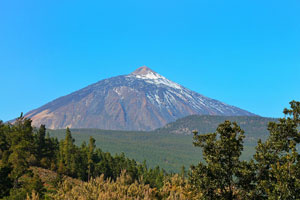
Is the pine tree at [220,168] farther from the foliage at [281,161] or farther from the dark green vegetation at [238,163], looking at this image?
the foliage at [281,161]

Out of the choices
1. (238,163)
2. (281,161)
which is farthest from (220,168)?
(281,161)

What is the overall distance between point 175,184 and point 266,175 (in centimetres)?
1626

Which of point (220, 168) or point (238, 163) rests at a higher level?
point (238, 163)

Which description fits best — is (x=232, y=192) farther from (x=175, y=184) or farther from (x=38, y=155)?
(x=38, y=155)

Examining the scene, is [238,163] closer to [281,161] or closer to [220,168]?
[220,168]

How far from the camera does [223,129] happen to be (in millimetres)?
24203

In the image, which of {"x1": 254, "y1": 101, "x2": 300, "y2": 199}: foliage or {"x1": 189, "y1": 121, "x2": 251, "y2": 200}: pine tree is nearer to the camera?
{"x1": 254, "y1": 101, "x2": 300, "y2": 199}: foliage

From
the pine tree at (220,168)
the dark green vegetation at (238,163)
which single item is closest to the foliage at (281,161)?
the dark green vegetation at (238,163)

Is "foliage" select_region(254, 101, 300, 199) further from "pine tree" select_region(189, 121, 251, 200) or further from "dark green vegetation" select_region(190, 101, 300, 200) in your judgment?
"pine tree" select_region(189, 121, 251, 200)

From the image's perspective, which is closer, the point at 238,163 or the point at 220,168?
the point at 220,168

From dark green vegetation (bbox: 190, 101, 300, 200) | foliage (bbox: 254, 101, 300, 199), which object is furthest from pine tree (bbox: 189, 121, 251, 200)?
foliage (bbox: 254, 101, 300, 199)

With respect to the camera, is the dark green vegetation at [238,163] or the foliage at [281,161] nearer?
the foliage at [281,161]

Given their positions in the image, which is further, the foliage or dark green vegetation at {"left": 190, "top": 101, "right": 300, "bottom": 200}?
dark green vegetation at {"left": 190, "top": 101, "right": 300, "bottom": 200}

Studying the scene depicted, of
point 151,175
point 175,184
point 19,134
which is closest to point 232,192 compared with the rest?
point 175,184
